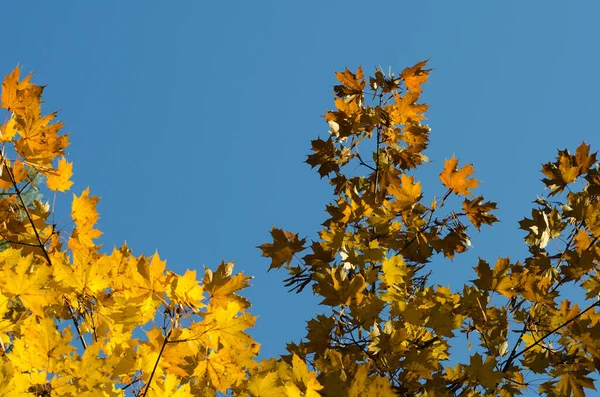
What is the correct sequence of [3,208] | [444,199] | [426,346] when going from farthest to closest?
[444,199]
[3,208]
[426,346]

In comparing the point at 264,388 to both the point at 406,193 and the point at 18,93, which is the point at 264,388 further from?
the point at 18,93

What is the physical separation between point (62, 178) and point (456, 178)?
1.89 metres

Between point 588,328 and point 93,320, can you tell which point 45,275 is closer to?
point 93,320

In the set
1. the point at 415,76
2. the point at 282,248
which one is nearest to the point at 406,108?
the point at 415,76

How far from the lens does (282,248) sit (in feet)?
9.86

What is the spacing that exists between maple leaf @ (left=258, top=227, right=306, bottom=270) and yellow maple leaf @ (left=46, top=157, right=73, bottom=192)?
101 centimetres

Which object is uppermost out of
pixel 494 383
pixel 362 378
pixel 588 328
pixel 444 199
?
pixel 444 199

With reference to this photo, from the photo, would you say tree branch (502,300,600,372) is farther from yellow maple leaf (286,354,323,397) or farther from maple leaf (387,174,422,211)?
yellow maple leaf (286,354,323,397)

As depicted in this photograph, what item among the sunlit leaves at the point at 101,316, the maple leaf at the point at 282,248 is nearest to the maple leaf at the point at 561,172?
the maple leaf at the point at 282,248

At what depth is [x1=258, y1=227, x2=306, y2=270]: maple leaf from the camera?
300 cm

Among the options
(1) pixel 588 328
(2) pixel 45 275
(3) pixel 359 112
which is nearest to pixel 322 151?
(3) pixel 359 112

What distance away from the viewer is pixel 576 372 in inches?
118

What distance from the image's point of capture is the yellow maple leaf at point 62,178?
9.36 feet

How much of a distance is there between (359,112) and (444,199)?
2.60 feet
